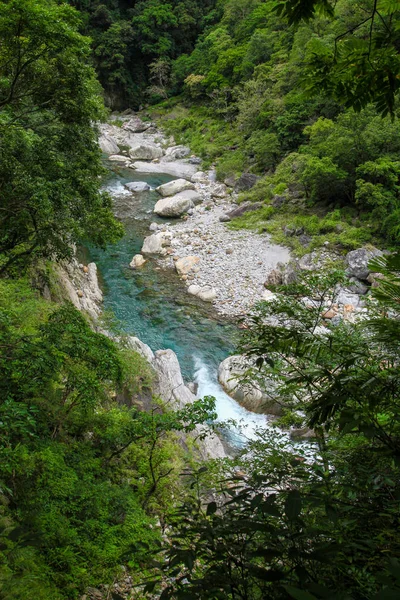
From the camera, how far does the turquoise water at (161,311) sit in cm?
880

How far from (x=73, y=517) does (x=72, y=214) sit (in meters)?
3.69

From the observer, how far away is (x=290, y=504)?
95 centimetres

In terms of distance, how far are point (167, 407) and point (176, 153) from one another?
23206 mm

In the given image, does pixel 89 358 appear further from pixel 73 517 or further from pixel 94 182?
pixel 94 182

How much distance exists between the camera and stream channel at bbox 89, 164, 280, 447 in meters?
7.52

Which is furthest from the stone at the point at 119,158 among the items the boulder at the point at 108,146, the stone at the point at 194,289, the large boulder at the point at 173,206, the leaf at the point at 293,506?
the leaf at the point at 293,506

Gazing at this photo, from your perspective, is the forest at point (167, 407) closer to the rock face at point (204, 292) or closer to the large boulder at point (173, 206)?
the rock face at point (204, 292)

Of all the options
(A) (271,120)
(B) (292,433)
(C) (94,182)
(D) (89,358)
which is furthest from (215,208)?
(D) (89,358)

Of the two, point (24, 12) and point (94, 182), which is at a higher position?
point (24, 12)

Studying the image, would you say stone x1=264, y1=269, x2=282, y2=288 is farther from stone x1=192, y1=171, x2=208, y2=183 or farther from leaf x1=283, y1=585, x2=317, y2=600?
stone x1=192, y1=171, x2=208, y2=183

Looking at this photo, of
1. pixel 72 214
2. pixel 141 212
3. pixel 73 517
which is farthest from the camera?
pixel 141 212

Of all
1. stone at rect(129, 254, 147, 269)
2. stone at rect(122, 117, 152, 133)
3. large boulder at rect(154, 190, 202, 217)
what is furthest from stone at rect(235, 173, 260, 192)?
stone at rect(122, 117, 152, 133)

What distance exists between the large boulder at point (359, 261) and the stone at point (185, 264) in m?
4.99

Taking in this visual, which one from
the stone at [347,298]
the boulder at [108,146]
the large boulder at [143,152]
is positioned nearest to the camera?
the stone at [347,298]
